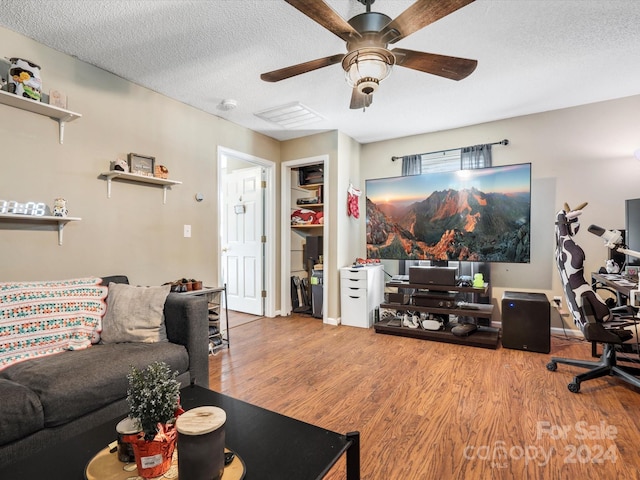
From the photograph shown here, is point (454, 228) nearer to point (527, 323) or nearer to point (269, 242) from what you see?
point (527, 323)

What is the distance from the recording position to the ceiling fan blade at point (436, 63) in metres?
1.67

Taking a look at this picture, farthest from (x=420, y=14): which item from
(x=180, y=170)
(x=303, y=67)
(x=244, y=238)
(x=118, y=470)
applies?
(x=244, y=238)

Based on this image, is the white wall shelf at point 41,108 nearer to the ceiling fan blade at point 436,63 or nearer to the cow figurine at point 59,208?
the cow figurine at point 59,208

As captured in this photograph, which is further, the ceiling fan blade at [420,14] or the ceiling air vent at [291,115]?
the ceiling air vent at [291,115]

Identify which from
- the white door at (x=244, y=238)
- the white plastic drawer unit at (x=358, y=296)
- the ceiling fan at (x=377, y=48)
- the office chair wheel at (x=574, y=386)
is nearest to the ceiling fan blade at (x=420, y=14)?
the ceiling fan at (x=377, y=48)

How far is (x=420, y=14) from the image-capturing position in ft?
4.54

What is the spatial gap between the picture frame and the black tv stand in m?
2.72

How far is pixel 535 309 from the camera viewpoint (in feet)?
9.50

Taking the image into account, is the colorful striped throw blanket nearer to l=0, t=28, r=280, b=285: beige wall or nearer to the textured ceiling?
l=0, t=28, r=280, b=285: beige wall

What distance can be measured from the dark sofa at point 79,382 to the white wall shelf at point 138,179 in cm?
126

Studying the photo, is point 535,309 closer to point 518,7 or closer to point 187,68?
point 518,7

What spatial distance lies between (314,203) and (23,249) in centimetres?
311

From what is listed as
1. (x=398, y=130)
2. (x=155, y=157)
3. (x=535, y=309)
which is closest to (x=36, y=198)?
(x=155, y=157)

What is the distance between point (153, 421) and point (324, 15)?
1.64 metres
